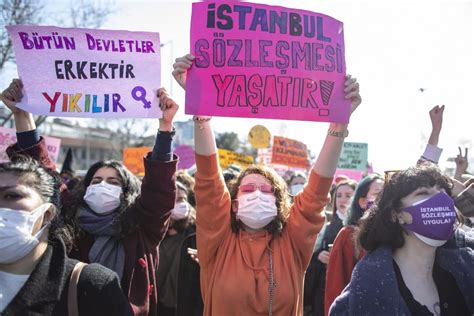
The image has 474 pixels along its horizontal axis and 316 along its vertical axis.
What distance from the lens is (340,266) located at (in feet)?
10.9

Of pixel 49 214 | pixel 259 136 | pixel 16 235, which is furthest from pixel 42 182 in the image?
pixel 259 136

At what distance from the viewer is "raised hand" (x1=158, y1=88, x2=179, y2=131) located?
9.80ft

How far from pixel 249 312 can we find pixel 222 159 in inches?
330

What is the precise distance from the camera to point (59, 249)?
2123 mm

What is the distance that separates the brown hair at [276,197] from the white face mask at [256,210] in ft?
0.17

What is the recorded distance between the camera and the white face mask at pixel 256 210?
2963 mm

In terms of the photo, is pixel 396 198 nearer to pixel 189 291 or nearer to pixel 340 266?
pixel 340 266

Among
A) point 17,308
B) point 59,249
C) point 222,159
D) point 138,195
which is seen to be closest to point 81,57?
point 138,195

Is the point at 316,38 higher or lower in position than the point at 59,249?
higher

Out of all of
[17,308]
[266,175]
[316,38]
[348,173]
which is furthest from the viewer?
[348,173]

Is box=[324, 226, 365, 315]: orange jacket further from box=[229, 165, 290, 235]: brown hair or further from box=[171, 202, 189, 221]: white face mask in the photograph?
box=[171, 202, 189, 221]: white face mask

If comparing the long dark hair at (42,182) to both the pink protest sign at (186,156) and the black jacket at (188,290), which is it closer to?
the black jacket at (188,290)

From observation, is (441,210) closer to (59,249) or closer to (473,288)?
(473,288)

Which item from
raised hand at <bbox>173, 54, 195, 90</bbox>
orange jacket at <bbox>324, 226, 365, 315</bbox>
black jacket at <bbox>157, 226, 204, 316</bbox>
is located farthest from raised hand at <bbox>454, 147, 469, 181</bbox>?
raised hand at <bbox>173, 54, 195, 90</bbox>
